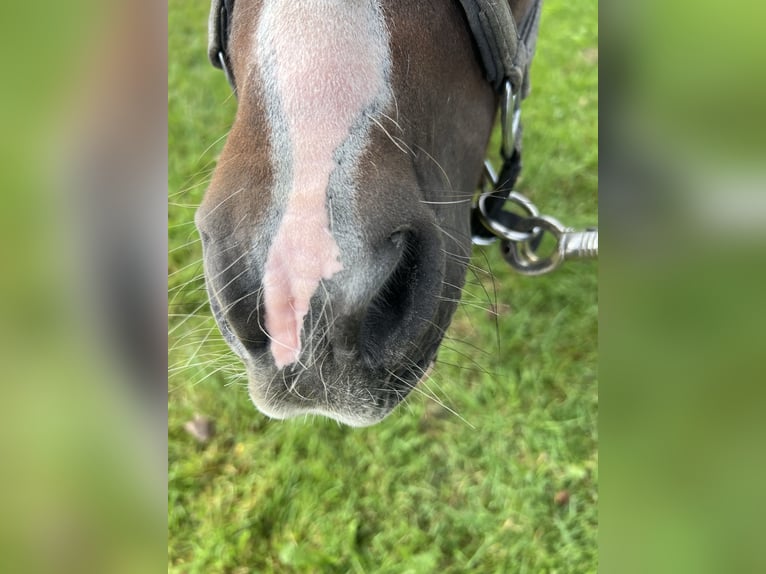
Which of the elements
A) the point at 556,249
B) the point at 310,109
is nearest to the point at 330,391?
the point at 310,109

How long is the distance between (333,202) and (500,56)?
0.67 meters

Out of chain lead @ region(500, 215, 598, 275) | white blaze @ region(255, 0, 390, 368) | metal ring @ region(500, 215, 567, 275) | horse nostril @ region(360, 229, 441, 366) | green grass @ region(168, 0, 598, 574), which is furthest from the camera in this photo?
green grass @ region(168, 0, 598, 574)

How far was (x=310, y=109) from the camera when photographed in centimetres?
106

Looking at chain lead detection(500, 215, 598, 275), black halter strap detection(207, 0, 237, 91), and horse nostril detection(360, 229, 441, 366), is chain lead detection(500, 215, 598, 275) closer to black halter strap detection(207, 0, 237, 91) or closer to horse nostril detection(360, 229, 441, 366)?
horse nostril detection(360, 229, 441, 366)

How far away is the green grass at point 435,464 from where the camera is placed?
2342mm

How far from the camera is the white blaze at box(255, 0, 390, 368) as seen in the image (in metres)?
1.05

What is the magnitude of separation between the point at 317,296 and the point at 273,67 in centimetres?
46

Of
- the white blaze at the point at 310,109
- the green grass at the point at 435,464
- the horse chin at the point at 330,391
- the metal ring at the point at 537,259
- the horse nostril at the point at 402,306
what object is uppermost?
the white blaze at the point at 310,109

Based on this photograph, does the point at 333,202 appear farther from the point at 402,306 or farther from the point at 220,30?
the point at 220,30

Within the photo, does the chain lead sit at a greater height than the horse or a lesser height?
lesser

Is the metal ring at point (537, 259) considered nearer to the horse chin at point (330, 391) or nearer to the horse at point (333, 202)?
the horse at point (333, 202)

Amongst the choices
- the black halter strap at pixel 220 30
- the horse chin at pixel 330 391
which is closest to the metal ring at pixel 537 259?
the horse chin at pixel 330 391

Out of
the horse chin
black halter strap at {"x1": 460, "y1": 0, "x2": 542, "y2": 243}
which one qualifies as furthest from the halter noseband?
the horse chin
